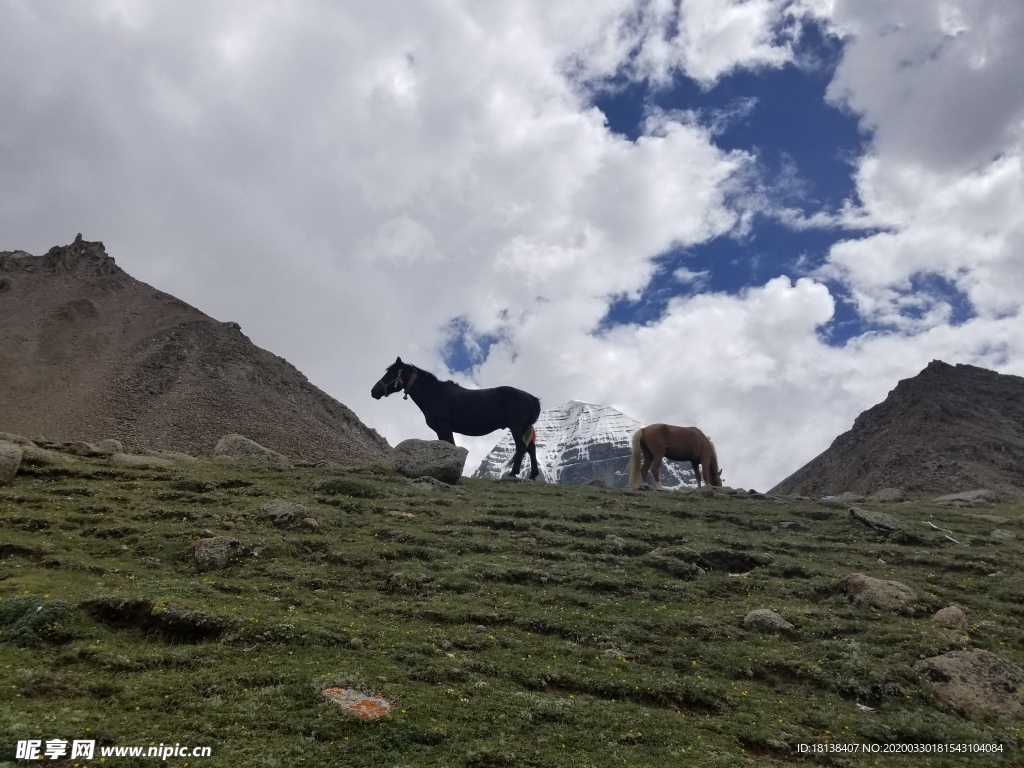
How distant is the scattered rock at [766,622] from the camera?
12.4 m

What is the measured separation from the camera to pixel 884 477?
51.8 meters

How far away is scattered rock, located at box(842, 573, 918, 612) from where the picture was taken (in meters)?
13.7

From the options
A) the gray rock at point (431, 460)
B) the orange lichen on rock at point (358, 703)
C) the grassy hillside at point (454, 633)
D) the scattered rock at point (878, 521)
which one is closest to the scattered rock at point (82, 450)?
the grassy hillside at point (454, 633)

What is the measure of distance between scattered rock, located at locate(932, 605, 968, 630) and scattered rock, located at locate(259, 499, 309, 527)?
1548cm

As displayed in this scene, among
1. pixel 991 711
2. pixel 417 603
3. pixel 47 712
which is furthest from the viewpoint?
pixel 417 603

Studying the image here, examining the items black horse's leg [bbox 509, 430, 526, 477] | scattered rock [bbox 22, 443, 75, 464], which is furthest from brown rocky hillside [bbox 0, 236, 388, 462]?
scattered rock [bbox 22, 443, 75, 464]

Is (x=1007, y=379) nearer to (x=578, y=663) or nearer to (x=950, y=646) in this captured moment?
(x=950, y=646)

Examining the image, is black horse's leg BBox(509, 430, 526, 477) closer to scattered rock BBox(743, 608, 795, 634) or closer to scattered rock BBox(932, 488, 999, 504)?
scattered rock BBox(743, 608, 795, 634)

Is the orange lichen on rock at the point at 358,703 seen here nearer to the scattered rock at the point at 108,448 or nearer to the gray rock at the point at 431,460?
the gray rock at the point at 431,460

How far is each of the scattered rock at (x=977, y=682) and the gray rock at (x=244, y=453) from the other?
23.2m

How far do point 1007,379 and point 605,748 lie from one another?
7887 cm

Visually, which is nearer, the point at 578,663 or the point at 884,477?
the point at 578,663

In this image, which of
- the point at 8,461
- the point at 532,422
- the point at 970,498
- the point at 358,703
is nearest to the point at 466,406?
the point at 532,422

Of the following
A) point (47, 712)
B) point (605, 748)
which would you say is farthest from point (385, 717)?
point (47, 712)
